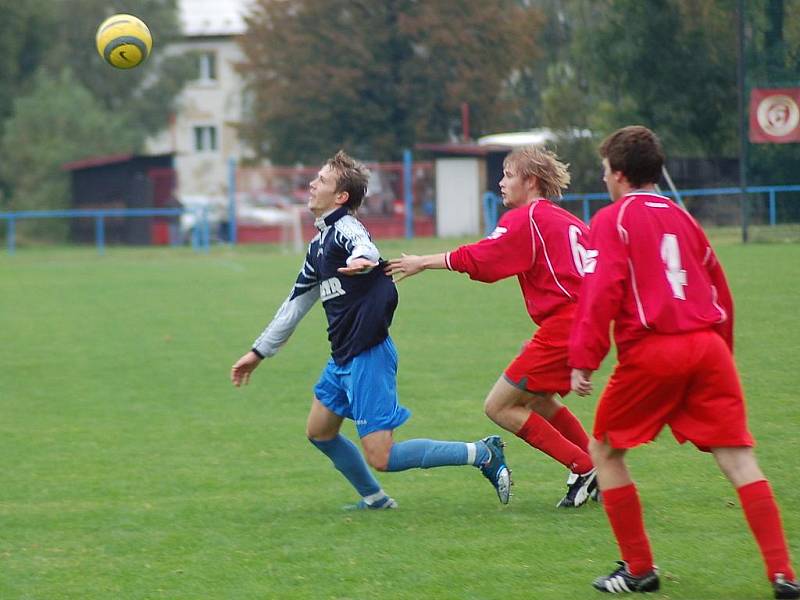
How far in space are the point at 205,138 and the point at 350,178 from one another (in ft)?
197

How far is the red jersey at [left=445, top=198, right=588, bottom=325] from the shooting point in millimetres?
5840

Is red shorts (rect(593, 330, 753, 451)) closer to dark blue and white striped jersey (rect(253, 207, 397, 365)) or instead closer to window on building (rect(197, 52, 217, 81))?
dark blue and white striped jersey (rect(253, 207, 397, 365))

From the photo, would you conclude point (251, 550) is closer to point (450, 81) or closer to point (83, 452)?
point (83, 452)

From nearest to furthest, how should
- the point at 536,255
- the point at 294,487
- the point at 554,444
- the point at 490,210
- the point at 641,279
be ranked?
1. the point at 641,279
2. the point at 536,255
3. the point at 554,444
4. the point at 294,487
5. the point at 490,210

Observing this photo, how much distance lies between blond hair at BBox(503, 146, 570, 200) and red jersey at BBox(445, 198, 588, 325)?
3.3 inches

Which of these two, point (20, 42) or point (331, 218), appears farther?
point (20, 42)

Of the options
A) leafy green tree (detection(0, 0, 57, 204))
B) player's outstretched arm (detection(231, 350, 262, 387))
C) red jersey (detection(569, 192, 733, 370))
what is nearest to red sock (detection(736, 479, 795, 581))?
red jersey (detection(569, 192, 733, 370))

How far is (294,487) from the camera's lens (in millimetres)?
7012

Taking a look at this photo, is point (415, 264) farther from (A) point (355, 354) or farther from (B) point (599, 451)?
(B) point (599, 451)

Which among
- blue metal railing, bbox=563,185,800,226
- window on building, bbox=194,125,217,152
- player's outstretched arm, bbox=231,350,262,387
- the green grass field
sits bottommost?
the green grass field

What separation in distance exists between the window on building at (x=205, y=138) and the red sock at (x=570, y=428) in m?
59.4

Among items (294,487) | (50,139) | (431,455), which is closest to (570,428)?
(431,455)

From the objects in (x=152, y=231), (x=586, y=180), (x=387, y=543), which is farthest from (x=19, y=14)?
(x=387, y=543)

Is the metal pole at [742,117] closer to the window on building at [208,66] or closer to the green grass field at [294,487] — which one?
the green grass field at [294,487]
